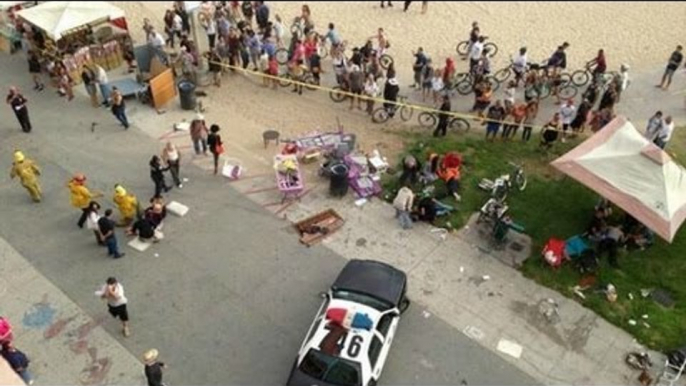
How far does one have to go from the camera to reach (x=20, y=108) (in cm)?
1877

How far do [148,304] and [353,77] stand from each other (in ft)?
31.4

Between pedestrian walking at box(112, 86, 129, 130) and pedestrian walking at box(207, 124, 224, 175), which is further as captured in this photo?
pedestrian walking at box(112, 86, 129, 130)

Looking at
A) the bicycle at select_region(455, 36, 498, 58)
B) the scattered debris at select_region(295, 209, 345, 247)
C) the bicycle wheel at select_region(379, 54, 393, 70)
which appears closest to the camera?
the scattered debris at select_region(295, 209, 345, 247)

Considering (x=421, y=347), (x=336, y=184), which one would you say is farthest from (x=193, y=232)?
(x=421, y=347)

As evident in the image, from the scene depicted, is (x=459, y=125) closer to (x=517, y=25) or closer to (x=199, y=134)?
(x=199, y=134)

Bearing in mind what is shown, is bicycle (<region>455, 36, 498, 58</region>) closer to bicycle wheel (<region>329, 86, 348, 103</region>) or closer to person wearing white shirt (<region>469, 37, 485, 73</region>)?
person wearing white shirt (<region>469, 37, 485, 73</region>)

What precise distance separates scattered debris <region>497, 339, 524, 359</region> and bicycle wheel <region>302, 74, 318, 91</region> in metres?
10.8

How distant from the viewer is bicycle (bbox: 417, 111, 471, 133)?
20219 millimetres

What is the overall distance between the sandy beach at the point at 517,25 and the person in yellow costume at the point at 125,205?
1070 cm

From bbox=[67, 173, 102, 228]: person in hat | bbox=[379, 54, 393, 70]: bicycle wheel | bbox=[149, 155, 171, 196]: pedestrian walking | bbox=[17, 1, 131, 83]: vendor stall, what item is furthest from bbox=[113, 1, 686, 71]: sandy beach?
bbox=[67, 173, 102, 228]: person in hat

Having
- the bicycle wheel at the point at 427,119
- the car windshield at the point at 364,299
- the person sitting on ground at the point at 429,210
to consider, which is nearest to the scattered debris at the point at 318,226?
the person sitting on ground at the point at 429,210

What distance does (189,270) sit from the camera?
1519 centimetres

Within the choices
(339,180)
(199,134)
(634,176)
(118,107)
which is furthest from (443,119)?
(118,107)

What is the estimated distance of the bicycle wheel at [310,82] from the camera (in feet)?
70.7
